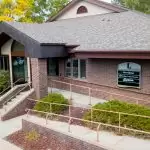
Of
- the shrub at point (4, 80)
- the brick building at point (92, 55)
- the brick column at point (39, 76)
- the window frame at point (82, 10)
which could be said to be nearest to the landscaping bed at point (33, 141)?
the brick column at point (39, 76)

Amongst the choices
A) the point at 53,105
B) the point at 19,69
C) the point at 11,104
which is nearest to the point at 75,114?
the point at 53,105

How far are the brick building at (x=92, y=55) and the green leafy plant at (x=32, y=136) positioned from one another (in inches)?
133

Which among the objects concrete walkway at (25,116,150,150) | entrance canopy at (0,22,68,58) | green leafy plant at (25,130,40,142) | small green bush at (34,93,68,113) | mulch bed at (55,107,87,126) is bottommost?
green leafy plant at (25,130,40,142)

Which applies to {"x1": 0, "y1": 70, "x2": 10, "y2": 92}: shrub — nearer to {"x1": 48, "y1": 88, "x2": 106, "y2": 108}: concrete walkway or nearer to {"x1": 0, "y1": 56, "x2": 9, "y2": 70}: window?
{"x1": 0, "y1": 56, "x2": 9, "y2": 70}: window

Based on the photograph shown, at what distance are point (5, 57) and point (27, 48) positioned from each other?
6.40 metres

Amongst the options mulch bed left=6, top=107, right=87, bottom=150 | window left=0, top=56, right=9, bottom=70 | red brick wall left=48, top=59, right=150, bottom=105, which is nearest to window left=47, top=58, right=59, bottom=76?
red brick wall left=48, top=59, right=150, bottom=105

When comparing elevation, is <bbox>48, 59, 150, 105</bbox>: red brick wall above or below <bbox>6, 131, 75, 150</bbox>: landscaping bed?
above

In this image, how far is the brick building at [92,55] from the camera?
13.2 m

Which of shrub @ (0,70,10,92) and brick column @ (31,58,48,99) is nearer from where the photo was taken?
brick column @ (31,58,48,99)

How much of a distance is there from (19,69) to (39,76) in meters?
5.78

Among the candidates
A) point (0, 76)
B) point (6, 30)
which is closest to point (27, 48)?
point (6, 30)

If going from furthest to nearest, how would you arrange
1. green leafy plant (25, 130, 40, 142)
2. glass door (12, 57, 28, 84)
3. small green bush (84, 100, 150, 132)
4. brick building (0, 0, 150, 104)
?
glass door (12, 57, 28, 84)
brick building (0, 0, 150, 104)
green leafy plant (25, 130, 40, 142)
small green bush (84, 100, 150, 132)

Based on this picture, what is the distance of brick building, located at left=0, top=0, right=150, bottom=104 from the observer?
13195 mm

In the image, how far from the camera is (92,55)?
46.0 ft
